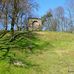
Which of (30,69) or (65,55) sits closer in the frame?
(30,69)

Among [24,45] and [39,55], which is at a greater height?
[24,45]

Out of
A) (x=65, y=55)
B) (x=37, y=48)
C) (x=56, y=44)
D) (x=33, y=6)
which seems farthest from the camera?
(x=33, y=6)

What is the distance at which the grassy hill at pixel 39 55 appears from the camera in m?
10.0

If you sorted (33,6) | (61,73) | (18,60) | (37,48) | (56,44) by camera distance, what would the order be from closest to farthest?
1. (61,73)
2. (18,60)
3. (37,48)
4. (56,44)
5. (33,6)

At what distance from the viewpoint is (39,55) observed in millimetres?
12461

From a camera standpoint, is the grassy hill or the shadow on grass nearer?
the grassy hill

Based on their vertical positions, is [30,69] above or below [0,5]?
below

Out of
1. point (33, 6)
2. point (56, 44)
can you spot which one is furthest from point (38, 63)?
point (33, 6)

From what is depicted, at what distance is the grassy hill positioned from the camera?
1002 centimetres

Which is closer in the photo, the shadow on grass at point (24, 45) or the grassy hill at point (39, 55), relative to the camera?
the grassy hill at point (39, 55)

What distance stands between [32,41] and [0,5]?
10.7ft

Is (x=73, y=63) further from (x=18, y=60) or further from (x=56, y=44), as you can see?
(x=56, y=44)

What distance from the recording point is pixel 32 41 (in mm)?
16266

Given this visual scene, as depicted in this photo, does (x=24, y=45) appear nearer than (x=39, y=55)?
No
